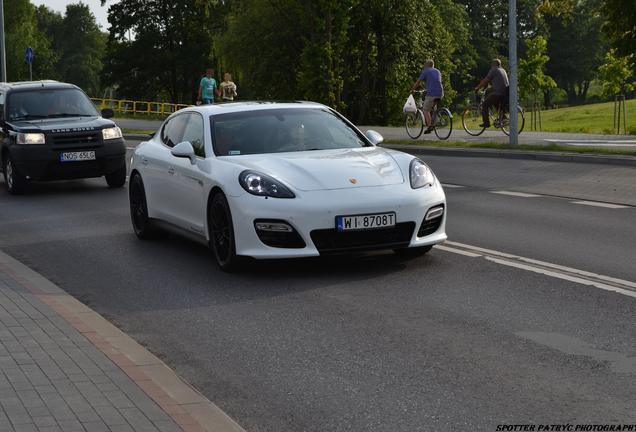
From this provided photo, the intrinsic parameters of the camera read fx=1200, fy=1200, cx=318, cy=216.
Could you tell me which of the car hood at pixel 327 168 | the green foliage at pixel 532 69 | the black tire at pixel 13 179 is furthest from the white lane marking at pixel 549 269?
the green foliage at pixel 532 69

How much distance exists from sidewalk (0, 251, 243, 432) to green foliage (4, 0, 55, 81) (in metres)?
103

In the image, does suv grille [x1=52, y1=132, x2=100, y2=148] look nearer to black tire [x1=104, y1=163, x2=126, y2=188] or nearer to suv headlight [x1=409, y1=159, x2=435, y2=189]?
black tire [x1=104, y1=163, x2=126, y2=188]

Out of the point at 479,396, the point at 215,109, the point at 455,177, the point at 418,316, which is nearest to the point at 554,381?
the point at 479,396

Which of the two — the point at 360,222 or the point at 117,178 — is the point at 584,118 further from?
the point at 360,222

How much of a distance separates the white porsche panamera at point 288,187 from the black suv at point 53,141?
686 cm

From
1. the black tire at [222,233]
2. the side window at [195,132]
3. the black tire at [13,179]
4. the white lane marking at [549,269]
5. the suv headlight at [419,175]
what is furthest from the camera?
the black tire at [13,179]

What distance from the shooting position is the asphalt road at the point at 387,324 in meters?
5.78

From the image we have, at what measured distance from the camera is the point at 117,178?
18844 mm

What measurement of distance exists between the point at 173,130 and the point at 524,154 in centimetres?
1197

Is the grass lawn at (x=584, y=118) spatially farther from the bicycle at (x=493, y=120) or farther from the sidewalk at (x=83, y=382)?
the sidewalk at (x=83, y=382)

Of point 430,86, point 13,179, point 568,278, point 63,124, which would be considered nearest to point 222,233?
point 568,278

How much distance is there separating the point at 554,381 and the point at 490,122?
22.2m

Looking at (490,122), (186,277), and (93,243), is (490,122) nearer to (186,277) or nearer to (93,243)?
(93,243)

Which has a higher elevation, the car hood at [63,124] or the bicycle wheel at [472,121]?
the car hood at [63,124]
